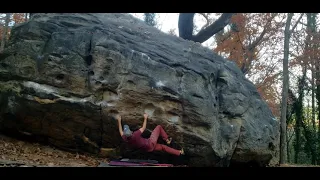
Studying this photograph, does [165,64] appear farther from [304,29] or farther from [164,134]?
[304,29]

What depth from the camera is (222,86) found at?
763 centimetres

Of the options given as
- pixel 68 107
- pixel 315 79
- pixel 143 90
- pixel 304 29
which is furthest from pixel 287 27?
pixel 68 107

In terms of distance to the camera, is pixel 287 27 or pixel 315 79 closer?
pixel 287 27

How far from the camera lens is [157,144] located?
6355mm

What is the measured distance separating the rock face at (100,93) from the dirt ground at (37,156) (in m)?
0.22

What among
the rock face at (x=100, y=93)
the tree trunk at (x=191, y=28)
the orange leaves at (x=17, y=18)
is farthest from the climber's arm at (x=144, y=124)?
the orange leaves at (x=17, y=18)

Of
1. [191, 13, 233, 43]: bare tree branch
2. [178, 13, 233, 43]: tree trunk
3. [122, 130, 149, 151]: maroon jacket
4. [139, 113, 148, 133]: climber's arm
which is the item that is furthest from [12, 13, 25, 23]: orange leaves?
[122, 130, 149, 151]: maroon jacket

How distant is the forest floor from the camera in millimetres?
5363

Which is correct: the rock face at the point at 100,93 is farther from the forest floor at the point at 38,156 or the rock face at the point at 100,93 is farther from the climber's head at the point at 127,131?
the climber's head at the point at 127,131

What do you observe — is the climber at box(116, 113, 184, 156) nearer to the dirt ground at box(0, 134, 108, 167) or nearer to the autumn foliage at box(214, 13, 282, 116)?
the dirt ground at box(0, 134, 108, 167)

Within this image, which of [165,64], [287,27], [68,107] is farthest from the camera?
[287,27]

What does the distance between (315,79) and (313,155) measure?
9.68 feet

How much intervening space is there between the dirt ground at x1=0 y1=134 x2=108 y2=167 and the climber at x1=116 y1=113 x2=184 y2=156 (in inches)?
29.8

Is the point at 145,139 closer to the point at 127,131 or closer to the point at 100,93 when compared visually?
the point at 127,131
